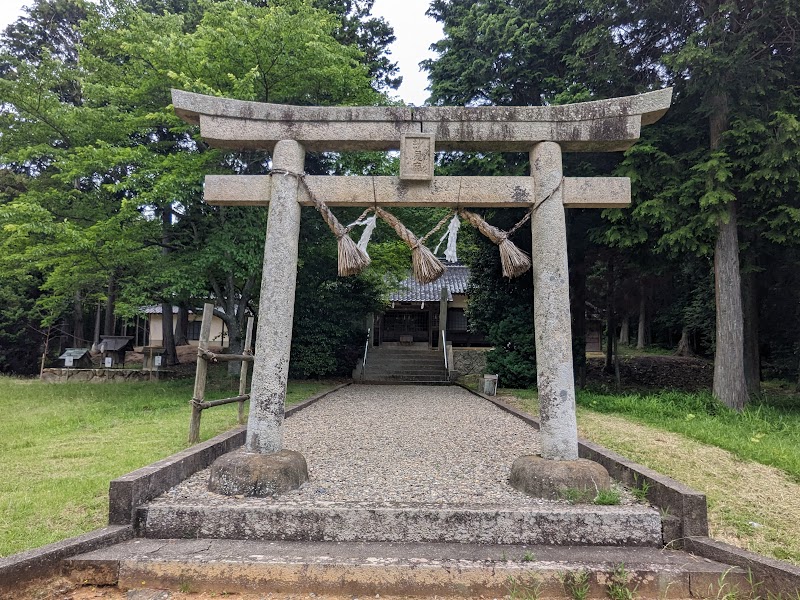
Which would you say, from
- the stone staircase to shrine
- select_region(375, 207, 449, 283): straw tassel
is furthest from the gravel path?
the stone staircase to shrine

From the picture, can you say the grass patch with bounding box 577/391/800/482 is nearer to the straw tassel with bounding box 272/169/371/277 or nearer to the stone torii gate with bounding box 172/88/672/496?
the stone torii gate with bounding box 172/88/672/496

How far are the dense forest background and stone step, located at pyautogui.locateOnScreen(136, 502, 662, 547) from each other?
6681 millimetres

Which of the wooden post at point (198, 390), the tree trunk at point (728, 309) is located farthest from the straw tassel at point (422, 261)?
the tree trunk at point (728, 309)

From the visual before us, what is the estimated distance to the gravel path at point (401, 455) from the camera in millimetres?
3965

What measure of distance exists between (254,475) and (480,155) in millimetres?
8443

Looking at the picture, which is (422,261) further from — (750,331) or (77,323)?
(77,323)

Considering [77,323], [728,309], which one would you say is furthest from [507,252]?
[77,323]

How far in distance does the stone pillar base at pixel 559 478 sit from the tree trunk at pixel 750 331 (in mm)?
8790

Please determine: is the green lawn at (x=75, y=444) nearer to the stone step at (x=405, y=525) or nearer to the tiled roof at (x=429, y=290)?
the stone step at (x=405, y=525)

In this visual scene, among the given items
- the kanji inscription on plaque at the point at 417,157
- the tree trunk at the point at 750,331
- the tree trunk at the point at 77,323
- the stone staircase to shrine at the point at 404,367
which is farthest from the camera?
the tree trunk at the point at 77,323

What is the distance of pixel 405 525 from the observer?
11.6ft

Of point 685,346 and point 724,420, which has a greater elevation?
point 685,346

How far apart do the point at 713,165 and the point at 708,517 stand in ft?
21.8

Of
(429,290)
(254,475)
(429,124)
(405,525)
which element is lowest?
(405,525)
